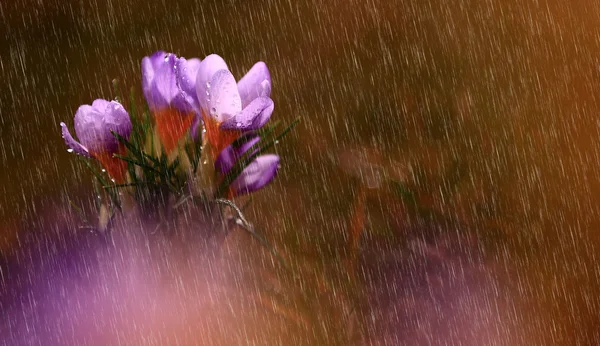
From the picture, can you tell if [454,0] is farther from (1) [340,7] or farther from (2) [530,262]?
(2) [530,262]

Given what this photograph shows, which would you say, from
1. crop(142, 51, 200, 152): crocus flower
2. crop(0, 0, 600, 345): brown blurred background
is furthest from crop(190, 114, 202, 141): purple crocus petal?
crop(0, 0, 600, 345): brown blurred background

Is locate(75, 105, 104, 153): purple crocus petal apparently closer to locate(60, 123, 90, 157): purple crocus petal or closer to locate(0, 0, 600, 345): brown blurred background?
locate(60, 123, 90, 157): purple crocus petal

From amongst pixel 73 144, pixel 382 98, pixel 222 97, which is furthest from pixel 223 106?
pixel 382 98

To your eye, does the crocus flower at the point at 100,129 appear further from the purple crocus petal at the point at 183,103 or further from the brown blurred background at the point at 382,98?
the brown blurred background at the point at 382,98

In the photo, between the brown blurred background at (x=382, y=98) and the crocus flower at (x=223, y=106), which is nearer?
the crocus flower at (x=223, y=106)

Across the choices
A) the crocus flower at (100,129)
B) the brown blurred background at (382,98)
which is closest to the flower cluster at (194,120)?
the crocus flower at (100,129)
